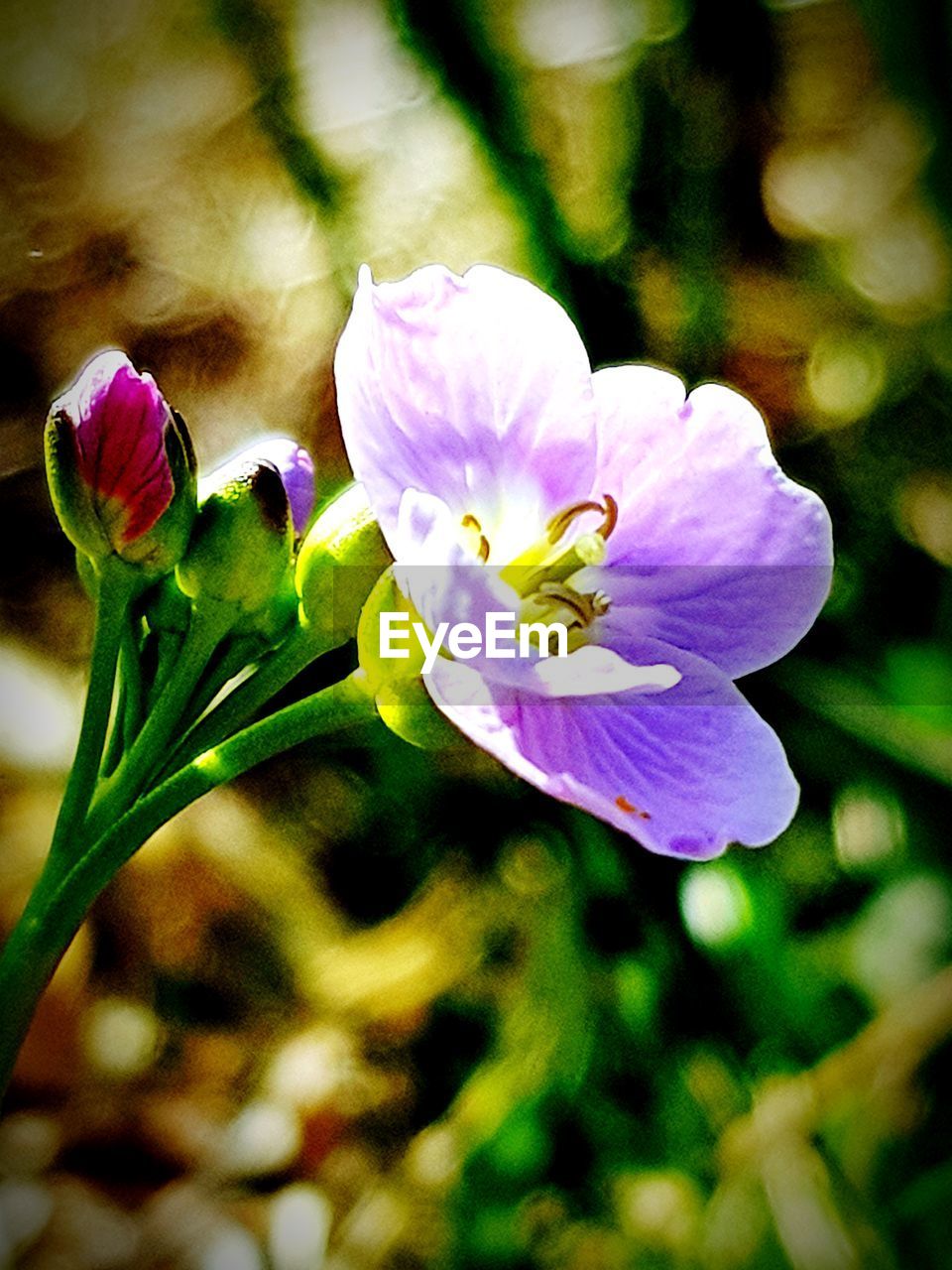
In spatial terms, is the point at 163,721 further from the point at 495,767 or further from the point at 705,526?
the point at 495,767

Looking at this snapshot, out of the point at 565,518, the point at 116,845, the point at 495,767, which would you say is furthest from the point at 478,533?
the point at 495,767

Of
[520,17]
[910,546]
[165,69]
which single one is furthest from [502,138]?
[910,546]

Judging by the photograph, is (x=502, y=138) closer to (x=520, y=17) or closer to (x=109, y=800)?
(x=520, y=17)

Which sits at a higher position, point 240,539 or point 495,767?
point 240,539

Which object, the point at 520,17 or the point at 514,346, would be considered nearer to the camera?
the point at 514,346

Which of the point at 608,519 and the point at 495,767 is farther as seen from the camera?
the point at 495,767

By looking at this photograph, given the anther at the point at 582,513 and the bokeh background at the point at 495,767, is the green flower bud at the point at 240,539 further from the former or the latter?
the bokeh background at the point at 495,767
